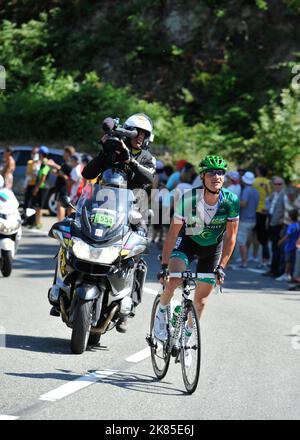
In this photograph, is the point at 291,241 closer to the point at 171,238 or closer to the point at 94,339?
the point at 94,339

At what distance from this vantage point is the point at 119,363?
1024 cm

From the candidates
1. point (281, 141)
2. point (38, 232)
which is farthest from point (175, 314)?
point (281, 141)

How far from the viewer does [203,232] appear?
1016cm

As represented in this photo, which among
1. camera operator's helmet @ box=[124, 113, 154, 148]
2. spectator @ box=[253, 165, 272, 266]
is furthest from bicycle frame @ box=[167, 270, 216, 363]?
spectator @ box=[253, 165, 272, 266]

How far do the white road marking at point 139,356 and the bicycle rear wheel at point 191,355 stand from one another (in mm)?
1206

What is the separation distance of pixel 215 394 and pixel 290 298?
757cm

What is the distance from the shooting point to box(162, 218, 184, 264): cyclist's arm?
31.6 feet

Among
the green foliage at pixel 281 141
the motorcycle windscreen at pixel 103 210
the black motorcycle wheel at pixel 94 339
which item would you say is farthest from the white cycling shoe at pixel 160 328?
the green foliage at pixel 281 141

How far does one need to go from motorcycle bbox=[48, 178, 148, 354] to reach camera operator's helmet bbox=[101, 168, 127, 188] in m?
0.12

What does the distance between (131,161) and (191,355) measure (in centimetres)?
273

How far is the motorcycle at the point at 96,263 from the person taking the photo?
1035 centimetres

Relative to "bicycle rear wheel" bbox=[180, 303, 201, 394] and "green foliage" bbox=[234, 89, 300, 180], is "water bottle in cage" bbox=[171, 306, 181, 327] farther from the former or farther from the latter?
"green foliage" bbox=[234, 89, 300, 180]

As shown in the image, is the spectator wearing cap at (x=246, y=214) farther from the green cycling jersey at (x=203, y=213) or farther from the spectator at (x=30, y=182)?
the green cycling jersey at (x=203, y=213)

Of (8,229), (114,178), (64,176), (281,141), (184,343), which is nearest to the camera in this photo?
(184,343)
